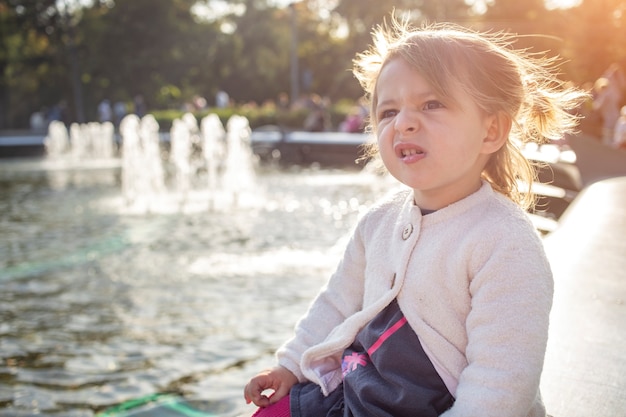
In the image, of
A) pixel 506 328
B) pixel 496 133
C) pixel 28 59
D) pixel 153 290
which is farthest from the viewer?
pixel 28 59

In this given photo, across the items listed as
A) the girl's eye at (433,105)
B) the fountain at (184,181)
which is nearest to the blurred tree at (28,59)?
the fountain at (184,181)

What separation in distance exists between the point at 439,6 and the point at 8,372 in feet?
130

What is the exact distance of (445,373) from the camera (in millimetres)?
1555

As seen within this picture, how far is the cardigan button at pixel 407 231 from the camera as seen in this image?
167cm

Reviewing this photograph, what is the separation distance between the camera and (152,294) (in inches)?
210

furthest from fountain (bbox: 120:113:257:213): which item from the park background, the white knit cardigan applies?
the park background

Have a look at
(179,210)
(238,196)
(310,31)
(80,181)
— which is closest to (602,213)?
(179,210)

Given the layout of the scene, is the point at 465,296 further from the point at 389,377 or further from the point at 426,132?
the point at 426,132

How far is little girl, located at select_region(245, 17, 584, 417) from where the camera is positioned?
146 cm

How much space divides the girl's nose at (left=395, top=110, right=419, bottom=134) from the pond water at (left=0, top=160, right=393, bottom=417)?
6.32 ft

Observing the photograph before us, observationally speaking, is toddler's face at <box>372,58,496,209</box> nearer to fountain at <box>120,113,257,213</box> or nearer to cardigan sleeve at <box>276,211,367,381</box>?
cardigan sleeve at <box>276,211,367,381</box>

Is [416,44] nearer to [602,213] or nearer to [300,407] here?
[300,407]

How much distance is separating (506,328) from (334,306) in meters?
0.54

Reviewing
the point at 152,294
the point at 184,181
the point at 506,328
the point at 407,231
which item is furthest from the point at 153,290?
the point at 184,181
